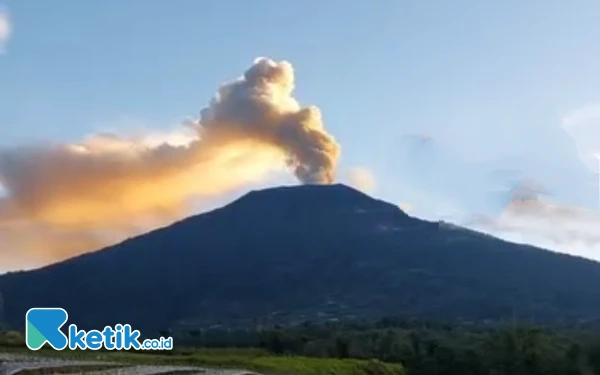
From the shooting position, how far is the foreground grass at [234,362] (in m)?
51.8

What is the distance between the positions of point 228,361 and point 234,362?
361mm

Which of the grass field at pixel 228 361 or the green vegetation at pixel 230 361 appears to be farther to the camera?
the green vegetation at pixel 230 361

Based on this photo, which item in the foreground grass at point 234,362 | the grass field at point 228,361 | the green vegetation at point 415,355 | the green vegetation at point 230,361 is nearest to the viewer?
the foreground grass at point 234,362

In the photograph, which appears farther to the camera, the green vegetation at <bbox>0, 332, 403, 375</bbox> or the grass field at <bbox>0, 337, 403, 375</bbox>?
the green vegetation at <bbox>0, 332, 403, 375</bbox>

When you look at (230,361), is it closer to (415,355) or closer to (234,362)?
(234,362)

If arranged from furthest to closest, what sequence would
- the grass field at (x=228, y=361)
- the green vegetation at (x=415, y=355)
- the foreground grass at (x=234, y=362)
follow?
the green vegetation at (x=415, y=355) → the grass field at (x=228, y=361) → the foreground grass at (x=234, y=362)

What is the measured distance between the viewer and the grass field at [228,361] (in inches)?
2050

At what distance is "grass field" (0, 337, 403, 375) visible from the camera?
171 feet

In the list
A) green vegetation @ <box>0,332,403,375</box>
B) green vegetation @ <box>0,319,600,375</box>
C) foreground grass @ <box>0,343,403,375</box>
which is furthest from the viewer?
green vegetation @ <box>0,319,600,375</box>

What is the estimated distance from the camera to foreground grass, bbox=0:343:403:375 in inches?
2041

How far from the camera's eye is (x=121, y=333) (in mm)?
51500

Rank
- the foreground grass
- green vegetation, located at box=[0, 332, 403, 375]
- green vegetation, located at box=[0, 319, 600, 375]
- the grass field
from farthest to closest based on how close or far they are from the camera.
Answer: green vegetation, located at box=[0, 319, 600, 375] → green vegetation, located at box=[0, 332, 403, 375] → the grass field → the foreground grass

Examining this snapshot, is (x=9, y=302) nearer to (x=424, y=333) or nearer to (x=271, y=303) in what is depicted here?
(x=271, y=303)

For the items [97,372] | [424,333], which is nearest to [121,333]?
[97,372]
